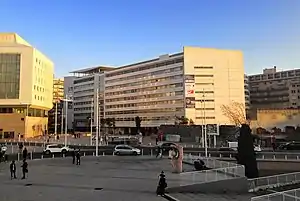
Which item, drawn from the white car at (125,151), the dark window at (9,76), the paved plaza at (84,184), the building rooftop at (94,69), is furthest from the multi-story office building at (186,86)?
the paved plaza at (84,184)

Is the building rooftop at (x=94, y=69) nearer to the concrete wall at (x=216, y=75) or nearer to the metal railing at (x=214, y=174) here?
the concrete wall at (x=216, y=75)

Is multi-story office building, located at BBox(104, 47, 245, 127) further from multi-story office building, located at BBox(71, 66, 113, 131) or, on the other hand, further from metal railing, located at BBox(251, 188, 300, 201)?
metal railing, located at BBox(251, 188, 300, 201)

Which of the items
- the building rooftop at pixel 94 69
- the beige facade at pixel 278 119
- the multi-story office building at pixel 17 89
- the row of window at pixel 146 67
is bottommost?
the beige facade at pixel 278 119

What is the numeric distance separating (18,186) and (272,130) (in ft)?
241

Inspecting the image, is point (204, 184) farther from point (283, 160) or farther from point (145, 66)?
point (145, 66)

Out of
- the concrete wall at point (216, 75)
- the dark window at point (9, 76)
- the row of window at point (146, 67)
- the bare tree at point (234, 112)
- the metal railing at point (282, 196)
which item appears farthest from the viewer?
the row of window at point (146, 67)

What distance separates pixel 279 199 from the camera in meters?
17.0

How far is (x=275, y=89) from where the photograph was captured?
170 meters

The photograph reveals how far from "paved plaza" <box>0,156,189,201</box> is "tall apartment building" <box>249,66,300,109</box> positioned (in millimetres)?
139541

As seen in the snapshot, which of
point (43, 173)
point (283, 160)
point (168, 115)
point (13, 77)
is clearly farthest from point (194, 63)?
point (43, 173)

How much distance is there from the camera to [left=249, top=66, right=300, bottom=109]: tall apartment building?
160 meters

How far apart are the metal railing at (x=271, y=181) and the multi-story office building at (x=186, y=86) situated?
303ft

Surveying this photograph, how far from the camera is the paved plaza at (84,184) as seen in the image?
2017cm

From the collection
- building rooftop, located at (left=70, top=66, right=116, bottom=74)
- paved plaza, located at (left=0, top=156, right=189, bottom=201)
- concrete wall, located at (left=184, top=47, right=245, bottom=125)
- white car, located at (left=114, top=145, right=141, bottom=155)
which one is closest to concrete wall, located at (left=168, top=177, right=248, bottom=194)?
paved plaza, located at (left=0, top=156, right=189, bottom=201)
